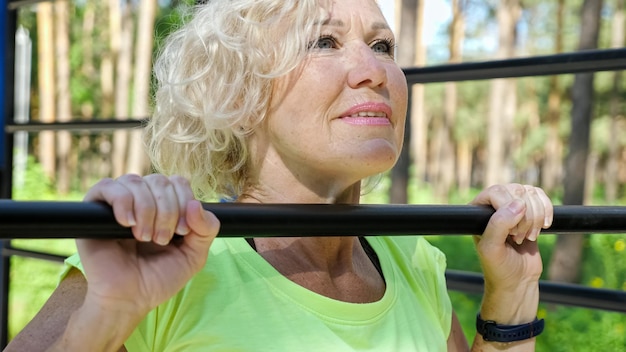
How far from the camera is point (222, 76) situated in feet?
4.71

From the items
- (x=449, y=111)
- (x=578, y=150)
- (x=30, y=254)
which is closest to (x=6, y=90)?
(x=30, y=254)

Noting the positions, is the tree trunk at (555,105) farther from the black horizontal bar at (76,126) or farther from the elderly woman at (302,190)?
the elderly woman at (302,190)

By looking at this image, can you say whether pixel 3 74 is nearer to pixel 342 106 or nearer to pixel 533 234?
pixel 342 106

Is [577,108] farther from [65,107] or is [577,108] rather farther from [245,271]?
[65,107]

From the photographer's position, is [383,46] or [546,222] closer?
[546,222]

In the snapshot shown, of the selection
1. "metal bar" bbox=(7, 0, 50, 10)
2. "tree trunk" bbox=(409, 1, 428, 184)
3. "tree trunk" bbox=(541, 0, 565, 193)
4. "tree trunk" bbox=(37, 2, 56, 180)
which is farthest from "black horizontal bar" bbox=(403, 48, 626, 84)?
"tree trunk" bbox=(541, 0, 565, 193)

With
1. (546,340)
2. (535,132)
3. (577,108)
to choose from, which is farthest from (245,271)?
(535,132)

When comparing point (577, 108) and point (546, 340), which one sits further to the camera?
point (577, 108)

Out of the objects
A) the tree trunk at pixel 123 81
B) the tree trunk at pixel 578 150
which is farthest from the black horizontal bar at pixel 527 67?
the tree trunk at pixel 123 81

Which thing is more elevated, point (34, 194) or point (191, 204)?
point (191, 204)

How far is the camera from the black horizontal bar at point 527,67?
1615 mm

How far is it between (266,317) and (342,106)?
1.15 ft

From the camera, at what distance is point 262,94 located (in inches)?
55.4

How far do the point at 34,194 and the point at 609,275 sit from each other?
6.68 metres
